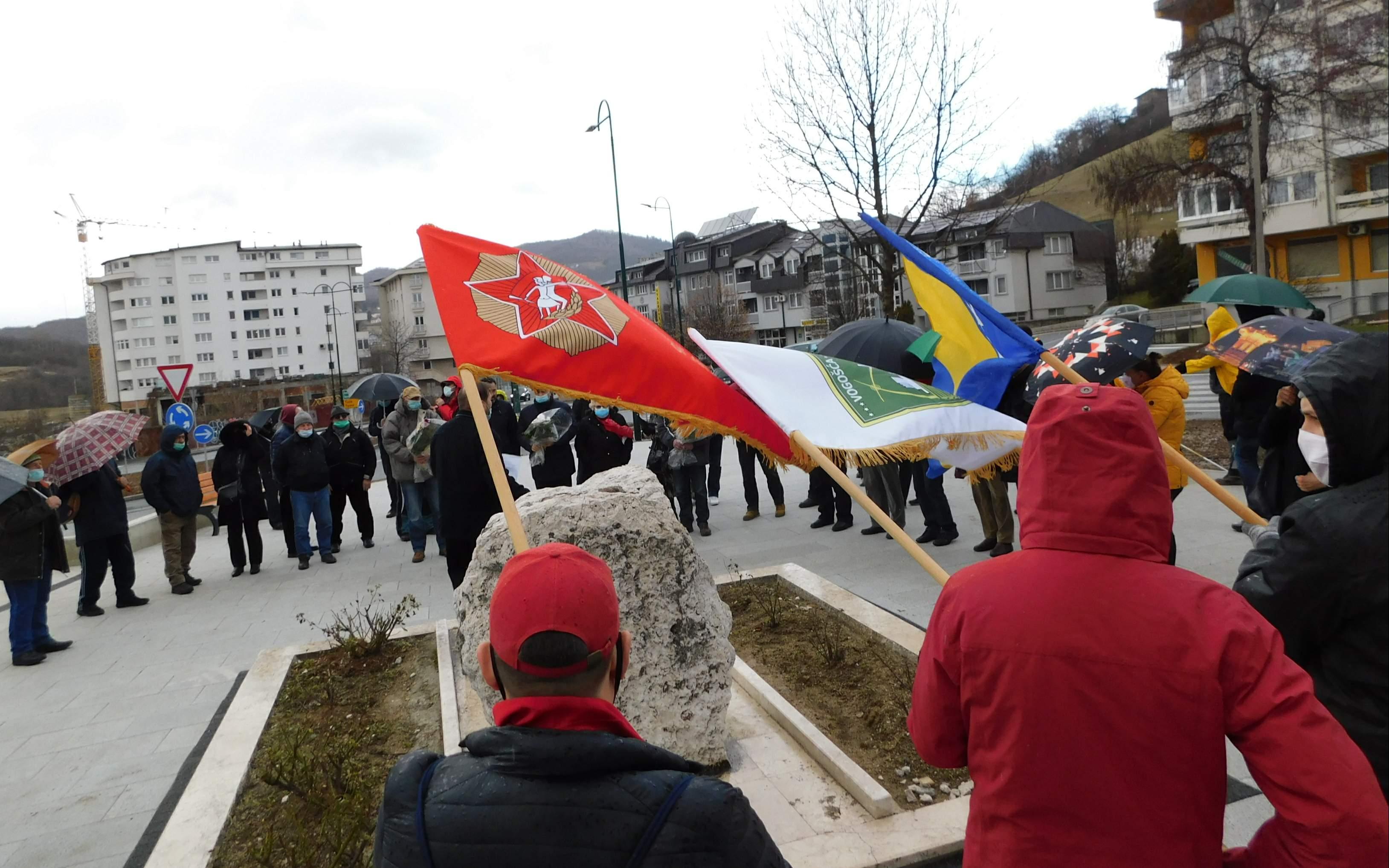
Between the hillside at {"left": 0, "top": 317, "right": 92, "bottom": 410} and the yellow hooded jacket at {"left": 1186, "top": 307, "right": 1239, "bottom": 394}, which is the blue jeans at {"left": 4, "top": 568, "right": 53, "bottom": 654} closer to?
the yellow hooded jacket at {"left": 1186, "top": 307, "right": 1239, "bottom": 394}

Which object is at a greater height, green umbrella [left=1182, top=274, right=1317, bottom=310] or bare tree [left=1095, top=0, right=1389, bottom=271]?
bare tree [left=1095, top=0, right=1389, bottom=271]

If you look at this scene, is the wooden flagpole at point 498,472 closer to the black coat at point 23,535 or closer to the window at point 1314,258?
the black coat at point 23,535

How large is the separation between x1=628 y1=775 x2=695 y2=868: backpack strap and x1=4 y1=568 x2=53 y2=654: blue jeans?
27.6ft

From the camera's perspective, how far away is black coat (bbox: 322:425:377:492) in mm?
11930

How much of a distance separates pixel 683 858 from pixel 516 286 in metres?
3.49

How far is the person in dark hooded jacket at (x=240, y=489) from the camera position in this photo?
11.2 metres

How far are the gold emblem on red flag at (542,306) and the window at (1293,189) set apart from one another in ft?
104

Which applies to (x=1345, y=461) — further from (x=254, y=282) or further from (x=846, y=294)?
(x=254, y=282)

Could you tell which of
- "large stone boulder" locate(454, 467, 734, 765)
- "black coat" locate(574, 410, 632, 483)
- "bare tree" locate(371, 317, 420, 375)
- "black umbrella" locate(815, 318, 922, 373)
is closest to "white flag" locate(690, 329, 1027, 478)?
"large stone boulder" locate(454, 467, 734, 765)

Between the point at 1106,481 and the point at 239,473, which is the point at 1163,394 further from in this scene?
the point at 239,473

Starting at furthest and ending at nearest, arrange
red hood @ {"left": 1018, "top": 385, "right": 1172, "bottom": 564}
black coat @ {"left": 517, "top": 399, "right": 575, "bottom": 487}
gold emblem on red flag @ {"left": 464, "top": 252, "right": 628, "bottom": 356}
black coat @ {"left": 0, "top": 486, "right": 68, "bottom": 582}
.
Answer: black coat @ {"left": 517, "top": 399, "right": 575, "bottom": 487}
black coat @ {"left": 0, "top": 486, "right": 68, "bottom": 582}
gold emblem on red flag @ {"left": 464, "top": 252, "right": 628, "bottom": 356}
red hood @ {"left": 1018, "top": 385, "right": 1172, "bottom": 564}

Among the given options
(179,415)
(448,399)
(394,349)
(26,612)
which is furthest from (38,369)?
(26,612)

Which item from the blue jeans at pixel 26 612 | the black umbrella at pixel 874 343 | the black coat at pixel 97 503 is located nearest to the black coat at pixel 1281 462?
the black umbrella at pixel 874 343

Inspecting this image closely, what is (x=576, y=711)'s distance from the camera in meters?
1.63
